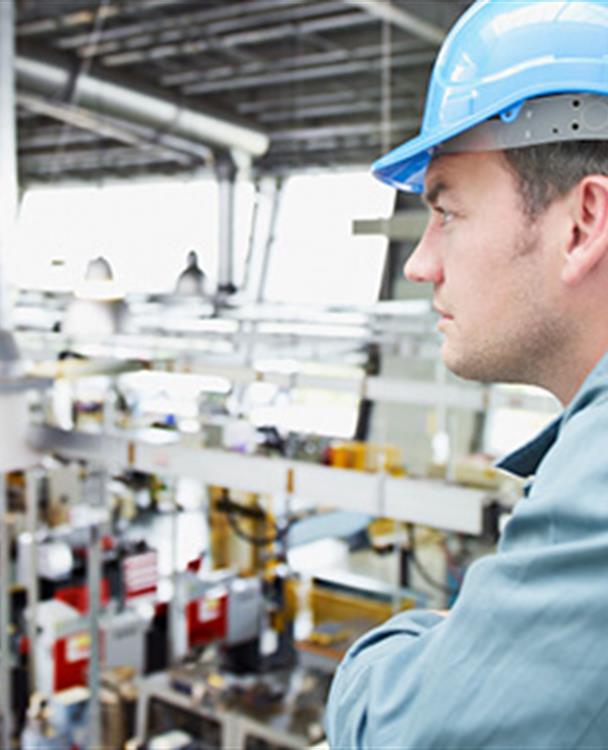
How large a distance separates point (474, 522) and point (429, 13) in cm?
367

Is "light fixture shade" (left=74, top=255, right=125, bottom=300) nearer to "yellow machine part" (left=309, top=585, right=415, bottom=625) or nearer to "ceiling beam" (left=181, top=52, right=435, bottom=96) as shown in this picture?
"ceiling beam" (left=181, top=52, right=435, bottom=96)

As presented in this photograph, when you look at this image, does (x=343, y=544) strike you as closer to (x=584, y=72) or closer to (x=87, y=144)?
(x=87, y=144)

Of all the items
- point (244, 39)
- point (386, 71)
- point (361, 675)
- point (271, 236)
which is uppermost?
point (244, 39)

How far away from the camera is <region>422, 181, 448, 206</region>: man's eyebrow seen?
88 centimetres

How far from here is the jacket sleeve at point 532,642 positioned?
58 centimetres

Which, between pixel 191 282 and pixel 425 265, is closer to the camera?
pixel 425 265

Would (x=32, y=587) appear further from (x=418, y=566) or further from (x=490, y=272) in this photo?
(x=490, y=272)

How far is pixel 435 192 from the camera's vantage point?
2.91ft

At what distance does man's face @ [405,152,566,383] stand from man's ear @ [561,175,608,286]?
21 millimetres

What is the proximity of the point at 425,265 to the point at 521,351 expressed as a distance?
15 cm

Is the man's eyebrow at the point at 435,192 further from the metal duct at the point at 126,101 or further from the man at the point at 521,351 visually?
the metal duct at the point at 126,101

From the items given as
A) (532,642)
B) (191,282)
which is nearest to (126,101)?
(191,282)

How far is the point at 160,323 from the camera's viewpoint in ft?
25.3

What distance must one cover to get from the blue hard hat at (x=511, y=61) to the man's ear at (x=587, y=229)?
0.10m
